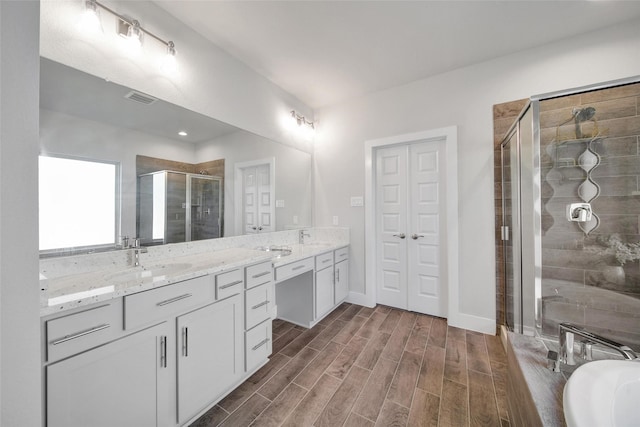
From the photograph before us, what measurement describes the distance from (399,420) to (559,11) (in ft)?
10.2

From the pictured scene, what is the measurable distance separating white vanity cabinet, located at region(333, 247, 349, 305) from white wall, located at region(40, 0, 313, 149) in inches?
63.8

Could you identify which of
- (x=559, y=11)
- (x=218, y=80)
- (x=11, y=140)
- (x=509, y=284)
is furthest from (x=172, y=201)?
(x=559, y=11)

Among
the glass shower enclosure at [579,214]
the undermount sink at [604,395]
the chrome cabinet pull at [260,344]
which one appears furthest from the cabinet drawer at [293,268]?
the glass shower enclosure at [579,214]

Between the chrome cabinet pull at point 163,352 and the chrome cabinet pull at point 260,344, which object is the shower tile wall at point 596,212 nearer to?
the chrome cabinet pull at point 260,344

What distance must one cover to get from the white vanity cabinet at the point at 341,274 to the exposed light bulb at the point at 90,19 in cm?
266

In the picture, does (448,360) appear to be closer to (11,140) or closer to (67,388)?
(67,388)

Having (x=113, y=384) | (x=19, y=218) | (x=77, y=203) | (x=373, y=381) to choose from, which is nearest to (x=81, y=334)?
(x=113, y=384)

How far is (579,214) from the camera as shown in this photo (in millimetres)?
2010

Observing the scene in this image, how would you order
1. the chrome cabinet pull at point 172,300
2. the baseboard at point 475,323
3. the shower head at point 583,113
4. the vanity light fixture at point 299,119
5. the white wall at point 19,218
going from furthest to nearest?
1. the vanity light fixture at point 299,119
2. the baseboard at point 475,323
3. the shower head at point 583,113
4. the chrome cabinet pull at point 172,300
5. the white wall at point 19,218

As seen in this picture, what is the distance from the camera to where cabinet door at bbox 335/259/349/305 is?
9.52 feet

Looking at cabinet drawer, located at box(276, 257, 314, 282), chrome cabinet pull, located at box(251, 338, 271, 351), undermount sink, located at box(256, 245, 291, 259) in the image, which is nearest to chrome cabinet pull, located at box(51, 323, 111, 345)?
chrome cabinet pull, located at box(251, 338, 271, 351)

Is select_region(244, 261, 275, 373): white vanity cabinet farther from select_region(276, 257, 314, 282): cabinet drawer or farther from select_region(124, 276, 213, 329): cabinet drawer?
select_region(124, 276, 213, 329): cabinet drawer

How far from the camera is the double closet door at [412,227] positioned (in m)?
2.70

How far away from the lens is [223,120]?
84.4 inches
